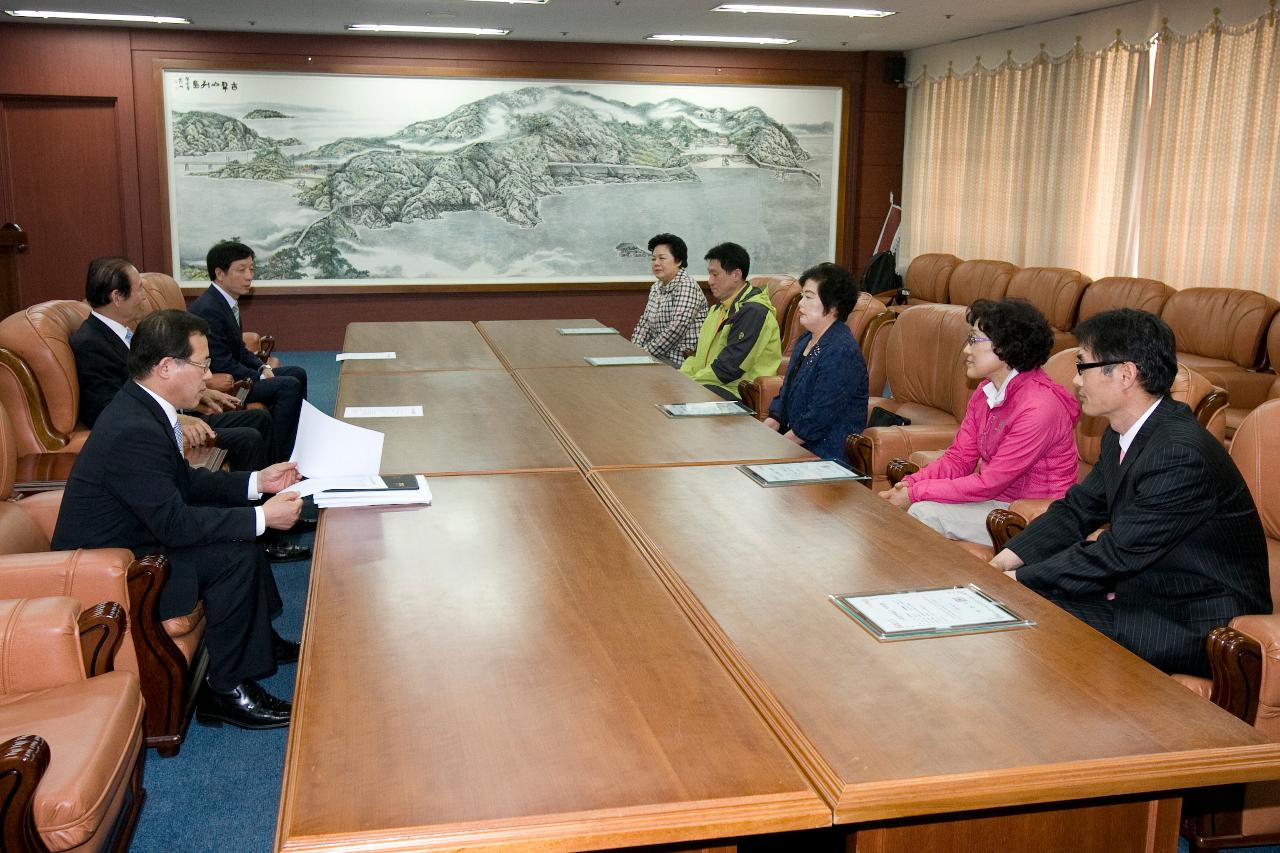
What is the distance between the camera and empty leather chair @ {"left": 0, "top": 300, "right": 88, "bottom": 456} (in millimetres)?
4043

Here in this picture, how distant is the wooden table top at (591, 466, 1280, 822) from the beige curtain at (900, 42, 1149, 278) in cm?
624

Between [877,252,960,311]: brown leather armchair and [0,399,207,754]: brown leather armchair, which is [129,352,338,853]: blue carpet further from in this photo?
[877,252,960,311]: brown leather armchair

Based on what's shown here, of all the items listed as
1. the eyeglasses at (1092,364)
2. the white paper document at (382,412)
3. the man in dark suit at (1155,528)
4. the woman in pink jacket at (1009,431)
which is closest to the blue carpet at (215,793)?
the white paper document at (382,412)

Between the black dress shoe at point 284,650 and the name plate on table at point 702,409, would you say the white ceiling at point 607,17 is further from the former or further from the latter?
the black dress shoe at point 284,650

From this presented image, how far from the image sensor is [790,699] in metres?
1.71

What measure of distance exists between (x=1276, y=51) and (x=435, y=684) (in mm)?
6737

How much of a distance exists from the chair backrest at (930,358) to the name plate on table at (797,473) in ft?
5.21

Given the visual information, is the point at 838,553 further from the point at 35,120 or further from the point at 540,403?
the point at 35,120

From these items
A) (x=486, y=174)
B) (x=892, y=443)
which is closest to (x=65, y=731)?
(x=892, y=443)

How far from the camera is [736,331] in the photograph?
548 cm

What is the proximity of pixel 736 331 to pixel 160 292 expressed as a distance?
11.3 ft

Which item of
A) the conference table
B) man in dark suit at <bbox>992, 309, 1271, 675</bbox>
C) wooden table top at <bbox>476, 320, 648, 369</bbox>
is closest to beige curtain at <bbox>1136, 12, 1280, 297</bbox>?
wooden table top at <bbox>476, 320, 648, 369</bbox>

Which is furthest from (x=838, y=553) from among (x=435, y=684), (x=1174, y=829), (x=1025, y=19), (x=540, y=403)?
(x=1025, y=19)

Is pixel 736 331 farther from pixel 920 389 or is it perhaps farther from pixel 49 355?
pixel 49 355
